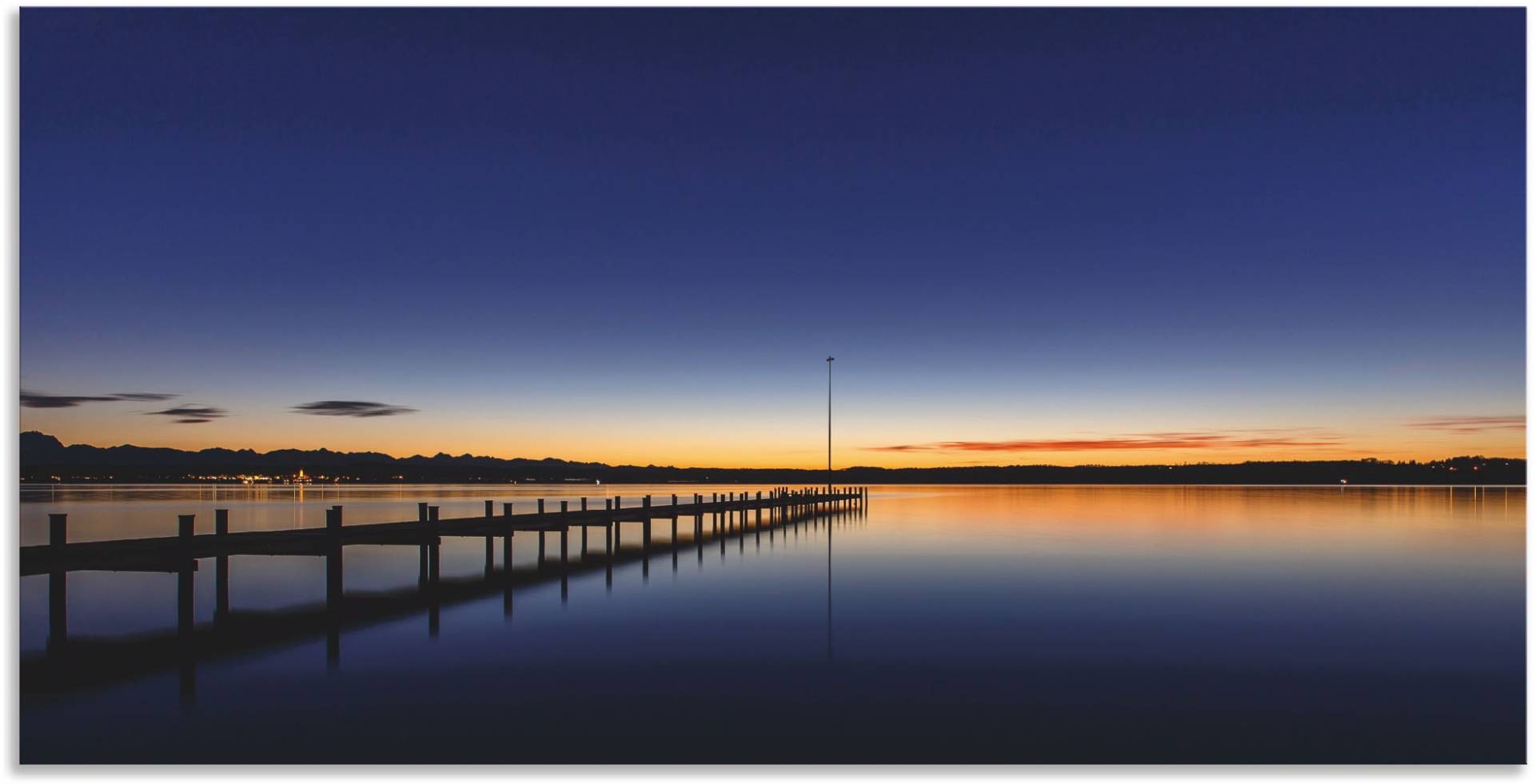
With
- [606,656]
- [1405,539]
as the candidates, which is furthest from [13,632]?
[1405,539]

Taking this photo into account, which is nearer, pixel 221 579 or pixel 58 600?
pixel 58 600

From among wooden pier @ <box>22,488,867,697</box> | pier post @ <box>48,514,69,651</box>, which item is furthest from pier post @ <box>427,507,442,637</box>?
pier post @ <box>48,514,69,651</box>

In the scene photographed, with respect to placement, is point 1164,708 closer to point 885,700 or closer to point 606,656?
point 885,700

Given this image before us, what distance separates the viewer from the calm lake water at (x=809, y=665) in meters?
10.6

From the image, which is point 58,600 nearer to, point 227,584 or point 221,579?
point 221,579

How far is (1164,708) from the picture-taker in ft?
38.3


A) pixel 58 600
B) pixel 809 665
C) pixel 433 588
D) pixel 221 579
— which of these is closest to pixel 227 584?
pixel 221 579

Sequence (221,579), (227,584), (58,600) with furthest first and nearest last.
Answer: (227,584), (221,579), (58,600)

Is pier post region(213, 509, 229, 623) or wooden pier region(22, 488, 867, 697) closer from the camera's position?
wooden pier region(22, 488, 867, 697)

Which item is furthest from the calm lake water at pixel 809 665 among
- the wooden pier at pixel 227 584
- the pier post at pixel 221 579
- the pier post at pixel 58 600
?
the pier post at pixel 221 579

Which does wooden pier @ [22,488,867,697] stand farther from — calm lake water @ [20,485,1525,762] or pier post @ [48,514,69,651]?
calm lake water @ [20,485,1525,762]

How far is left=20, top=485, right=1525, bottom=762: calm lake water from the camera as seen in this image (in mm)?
10555

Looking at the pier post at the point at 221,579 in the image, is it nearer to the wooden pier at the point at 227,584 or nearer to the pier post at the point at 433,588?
the wooden pier at the point at 227,584

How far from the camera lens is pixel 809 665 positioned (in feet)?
47.3
